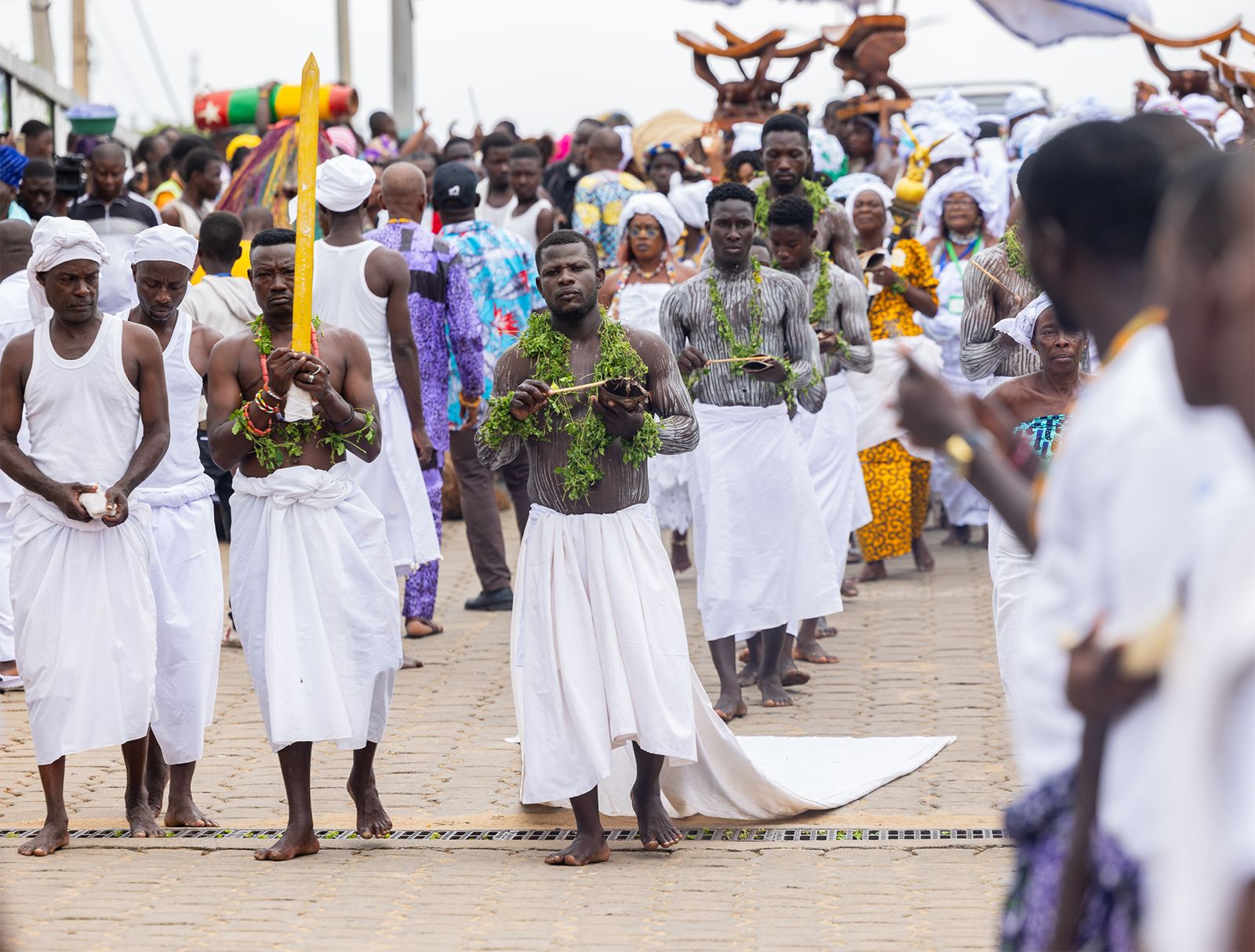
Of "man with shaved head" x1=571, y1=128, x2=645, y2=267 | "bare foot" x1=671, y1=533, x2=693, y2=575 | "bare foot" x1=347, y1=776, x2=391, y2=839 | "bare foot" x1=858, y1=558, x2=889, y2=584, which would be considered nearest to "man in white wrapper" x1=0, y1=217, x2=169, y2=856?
"bare foot" x1=347, y1=776, x2=391, y2=839

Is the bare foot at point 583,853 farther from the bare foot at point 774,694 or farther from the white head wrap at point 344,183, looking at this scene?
the white head wrap at point 344,183

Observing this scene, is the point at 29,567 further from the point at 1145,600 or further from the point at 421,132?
the point at 421,132

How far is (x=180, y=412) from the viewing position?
7.16 m

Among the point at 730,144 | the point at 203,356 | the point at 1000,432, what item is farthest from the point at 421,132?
the point at 1000,432

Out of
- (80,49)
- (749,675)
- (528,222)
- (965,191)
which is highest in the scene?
(80,49)

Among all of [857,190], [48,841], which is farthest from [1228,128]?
[48,841]

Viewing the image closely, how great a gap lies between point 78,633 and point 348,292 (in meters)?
3.16

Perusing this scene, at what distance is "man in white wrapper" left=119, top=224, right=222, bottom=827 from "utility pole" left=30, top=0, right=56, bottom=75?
22188 mm

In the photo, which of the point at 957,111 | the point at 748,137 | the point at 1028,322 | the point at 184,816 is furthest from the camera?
the point at 957,111

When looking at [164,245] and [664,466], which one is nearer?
[164,245]

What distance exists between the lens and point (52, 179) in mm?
11984

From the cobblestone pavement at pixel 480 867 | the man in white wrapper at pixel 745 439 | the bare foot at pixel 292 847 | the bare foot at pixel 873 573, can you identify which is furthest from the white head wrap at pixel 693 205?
the bare foot at pixel 292 847

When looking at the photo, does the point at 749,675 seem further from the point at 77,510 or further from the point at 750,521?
the point at 77,510

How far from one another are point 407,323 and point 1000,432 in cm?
640
